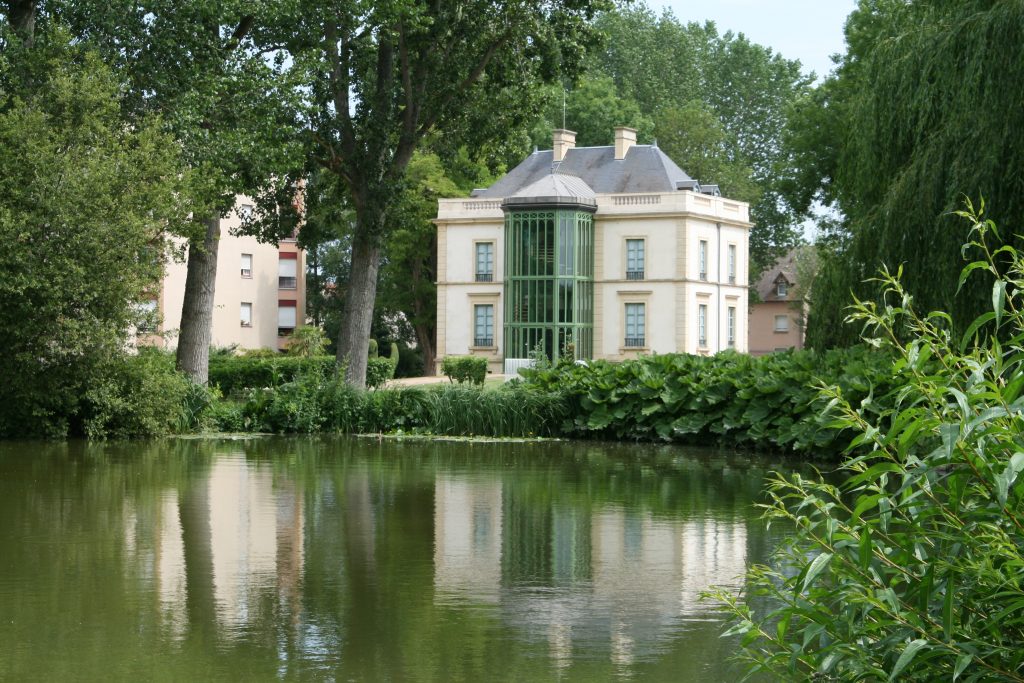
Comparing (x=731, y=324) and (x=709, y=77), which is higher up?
(x=709, y=77)

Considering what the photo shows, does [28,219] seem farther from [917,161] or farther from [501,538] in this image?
[917,161]

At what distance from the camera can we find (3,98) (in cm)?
2066

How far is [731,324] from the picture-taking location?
182 ft

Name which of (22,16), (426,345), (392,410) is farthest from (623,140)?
(22,16)

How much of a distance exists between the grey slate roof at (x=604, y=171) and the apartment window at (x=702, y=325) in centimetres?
487

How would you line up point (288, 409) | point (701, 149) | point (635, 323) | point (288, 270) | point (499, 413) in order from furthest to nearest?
point (701, 149), point (288, 270), point (635, 323), point (288, 409), point (499, 413)

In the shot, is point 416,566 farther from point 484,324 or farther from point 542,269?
point 484,324

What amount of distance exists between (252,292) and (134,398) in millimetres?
39282

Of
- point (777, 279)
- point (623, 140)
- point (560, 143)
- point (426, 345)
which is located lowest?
point (426, 345)

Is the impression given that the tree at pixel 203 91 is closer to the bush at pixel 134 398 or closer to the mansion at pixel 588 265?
the bush at pixel 134 398

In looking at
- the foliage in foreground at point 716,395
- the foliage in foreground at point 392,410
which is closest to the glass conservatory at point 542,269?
the foliage in foreground at point 392,410

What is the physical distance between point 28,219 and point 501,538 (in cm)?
1052

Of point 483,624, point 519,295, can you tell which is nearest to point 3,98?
point 483,624

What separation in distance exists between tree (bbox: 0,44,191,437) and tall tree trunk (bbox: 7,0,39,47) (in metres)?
0.62
